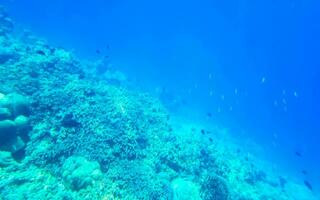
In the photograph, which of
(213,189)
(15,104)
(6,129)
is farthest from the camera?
(213,189)

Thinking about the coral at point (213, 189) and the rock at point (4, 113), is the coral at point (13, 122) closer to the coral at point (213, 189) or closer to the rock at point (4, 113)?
the rock at point (4, 113)

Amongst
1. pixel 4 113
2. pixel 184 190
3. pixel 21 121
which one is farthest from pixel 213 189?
pixel 4 113

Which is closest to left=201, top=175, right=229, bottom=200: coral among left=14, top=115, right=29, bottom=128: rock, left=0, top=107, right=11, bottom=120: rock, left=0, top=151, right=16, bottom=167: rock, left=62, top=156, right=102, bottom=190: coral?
left=62, top=156, right=102, bottom=190: coral

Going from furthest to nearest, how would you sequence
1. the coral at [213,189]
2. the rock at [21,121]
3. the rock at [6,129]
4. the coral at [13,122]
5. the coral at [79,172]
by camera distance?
the coral at [213,189], the rock at [21,121], the coral at [13,122], the rock at [6,129], the coral at [79,172]

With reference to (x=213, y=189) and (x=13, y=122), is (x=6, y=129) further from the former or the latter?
(x=213, y=189)

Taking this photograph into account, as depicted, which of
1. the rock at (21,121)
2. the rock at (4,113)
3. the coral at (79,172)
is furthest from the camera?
the rock at (21,121)

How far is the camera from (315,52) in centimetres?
17312

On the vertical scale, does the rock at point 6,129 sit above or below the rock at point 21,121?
below

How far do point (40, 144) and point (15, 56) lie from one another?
9360 millimetres

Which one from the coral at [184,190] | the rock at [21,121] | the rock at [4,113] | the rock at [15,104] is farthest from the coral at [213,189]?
the rock at [4,113]

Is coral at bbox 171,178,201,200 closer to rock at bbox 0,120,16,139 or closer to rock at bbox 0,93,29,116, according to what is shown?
rock at bbox 0,120,16,139

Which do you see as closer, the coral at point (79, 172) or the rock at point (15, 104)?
the coral at point (79, 172)

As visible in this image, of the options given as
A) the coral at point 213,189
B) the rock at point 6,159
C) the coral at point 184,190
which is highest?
the coral at point 213,189

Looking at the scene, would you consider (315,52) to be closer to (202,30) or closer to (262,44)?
(262,44)
